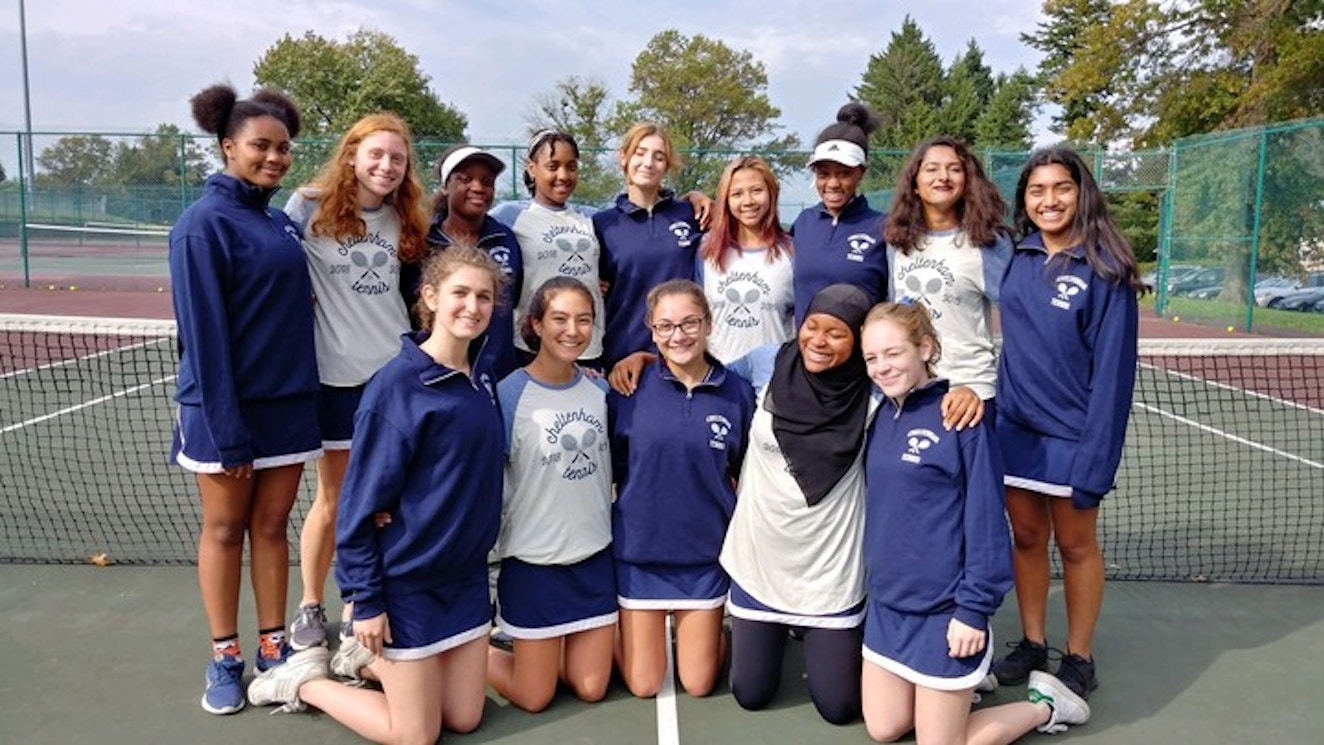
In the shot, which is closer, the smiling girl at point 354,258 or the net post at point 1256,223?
the smiling girl at point 354,258

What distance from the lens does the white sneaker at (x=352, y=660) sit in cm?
333

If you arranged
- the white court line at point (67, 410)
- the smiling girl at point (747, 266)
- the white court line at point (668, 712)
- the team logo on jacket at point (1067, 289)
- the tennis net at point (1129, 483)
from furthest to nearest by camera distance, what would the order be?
the white court line at point (67, 410) < the tennis net at point (1129, 483) < the smiling girl at point (747, 266) < the team logo on jacket at point (1067, 289) < the white court line at point (668, 712)

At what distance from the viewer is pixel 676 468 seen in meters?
3.30

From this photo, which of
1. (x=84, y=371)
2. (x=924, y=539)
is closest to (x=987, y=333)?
(x=924, y=539)

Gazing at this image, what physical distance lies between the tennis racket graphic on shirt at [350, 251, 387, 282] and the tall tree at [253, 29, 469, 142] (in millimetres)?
44534

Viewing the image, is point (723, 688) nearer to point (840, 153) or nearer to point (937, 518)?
point (937, 518)

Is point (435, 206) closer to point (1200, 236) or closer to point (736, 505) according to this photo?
point (736, 505)

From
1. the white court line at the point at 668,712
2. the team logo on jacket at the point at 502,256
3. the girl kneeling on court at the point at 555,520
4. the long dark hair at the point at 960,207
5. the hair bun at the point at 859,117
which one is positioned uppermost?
the hair bun at the point at 859,117

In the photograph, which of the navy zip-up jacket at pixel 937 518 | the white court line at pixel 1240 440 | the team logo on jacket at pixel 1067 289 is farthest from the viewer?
the white court line at pixel 1240 440

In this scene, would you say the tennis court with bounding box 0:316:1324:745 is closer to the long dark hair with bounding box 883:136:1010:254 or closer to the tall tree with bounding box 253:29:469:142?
the long dark hair with bounding box 883:136:1010:254

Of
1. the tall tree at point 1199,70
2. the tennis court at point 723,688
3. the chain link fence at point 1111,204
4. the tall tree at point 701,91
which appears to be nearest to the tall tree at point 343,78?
the tall tree at point 701,91

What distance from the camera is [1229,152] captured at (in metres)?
14.1

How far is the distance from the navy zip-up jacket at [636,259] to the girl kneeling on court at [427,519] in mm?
895

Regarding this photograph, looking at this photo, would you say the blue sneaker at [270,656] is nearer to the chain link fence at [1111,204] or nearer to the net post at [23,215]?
the chain link fence at [1111,204]
